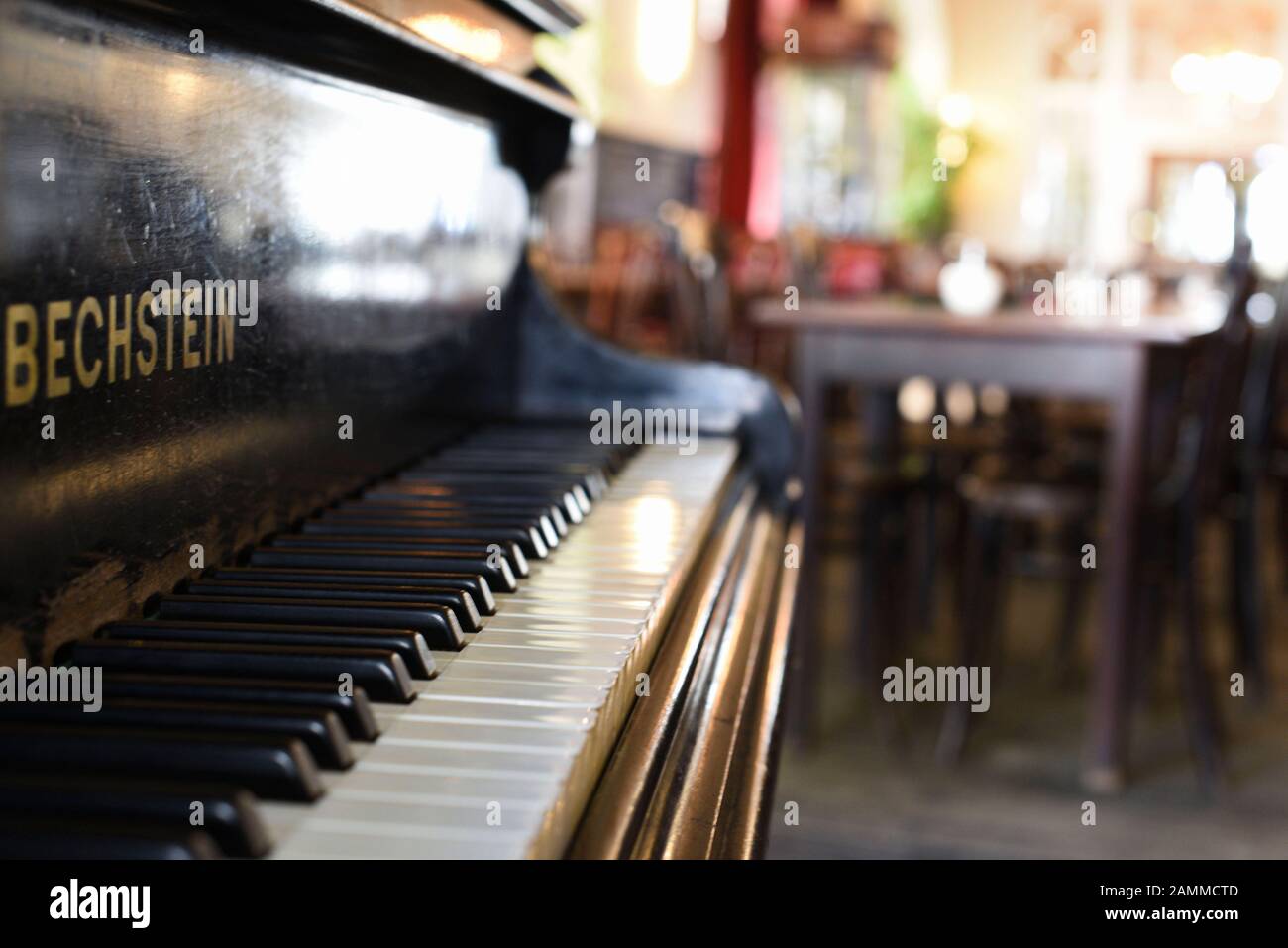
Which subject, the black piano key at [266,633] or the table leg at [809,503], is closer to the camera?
the black piano key at [266,633]

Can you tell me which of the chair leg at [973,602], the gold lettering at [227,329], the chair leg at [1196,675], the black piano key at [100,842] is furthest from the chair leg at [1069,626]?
the black piano key at [100,842]

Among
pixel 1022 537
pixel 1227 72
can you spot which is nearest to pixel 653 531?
pixel 1022 537

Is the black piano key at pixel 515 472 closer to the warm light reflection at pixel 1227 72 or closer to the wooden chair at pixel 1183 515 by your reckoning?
the wooden chair at pixel 1183 515

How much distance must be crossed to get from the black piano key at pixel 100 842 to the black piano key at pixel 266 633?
23 centimetres

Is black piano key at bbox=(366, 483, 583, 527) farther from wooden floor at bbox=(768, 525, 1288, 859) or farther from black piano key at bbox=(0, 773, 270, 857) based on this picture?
wooden floor at bbox=(768, 525, 1288, 859)

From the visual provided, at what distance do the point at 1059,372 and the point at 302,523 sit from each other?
230 centimetres

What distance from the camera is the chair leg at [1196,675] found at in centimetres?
316

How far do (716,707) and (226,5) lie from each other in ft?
2.00

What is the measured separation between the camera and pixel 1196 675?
3.21m

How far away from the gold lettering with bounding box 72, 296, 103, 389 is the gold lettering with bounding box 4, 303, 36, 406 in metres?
0.05

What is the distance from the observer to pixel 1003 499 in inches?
132

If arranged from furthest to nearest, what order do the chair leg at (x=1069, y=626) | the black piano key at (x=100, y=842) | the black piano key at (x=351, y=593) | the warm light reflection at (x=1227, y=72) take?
the warm light reflection at (x=1227, y=72) → the chair leg at (x=1069, y=626) → the black piano key at (x=351, y=593) → the black piano key at (x=100, y=842)

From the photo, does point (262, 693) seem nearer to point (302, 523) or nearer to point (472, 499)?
point (302, 523)

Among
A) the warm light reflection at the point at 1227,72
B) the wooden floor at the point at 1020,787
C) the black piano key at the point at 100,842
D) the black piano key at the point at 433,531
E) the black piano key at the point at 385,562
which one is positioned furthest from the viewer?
the warm light reflection at the point at 1227,72
